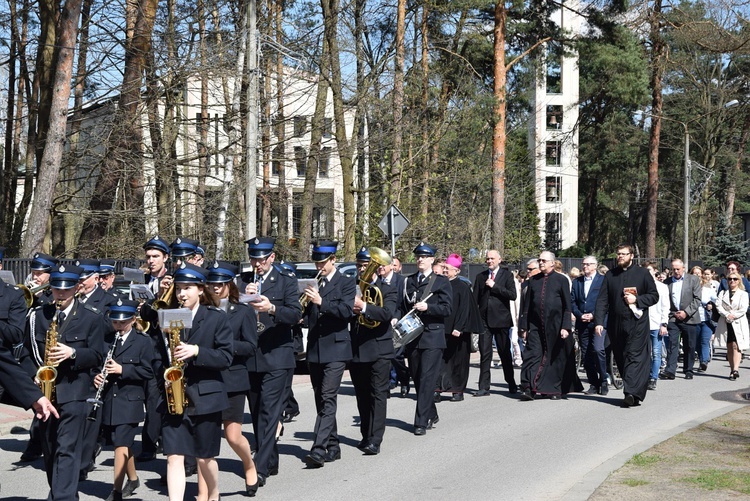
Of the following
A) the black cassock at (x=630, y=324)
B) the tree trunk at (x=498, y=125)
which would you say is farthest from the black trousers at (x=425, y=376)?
the tree trunk at (x=498, y=125)

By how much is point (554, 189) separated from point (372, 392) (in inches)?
2464

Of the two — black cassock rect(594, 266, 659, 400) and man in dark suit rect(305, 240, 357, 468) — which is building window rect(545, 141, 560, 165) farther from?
man in dark suit rect(305, 240, 357, 468)

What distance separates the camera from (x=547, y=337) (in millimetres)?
13734

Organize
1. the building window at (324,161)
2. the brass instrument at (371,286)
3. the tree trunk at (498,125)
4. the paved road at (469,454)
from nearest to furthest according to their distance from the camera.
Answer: the paved road at (469,454), the brass instrument at (371,286), the building window at (324,161), the tree trunk at (498,125)

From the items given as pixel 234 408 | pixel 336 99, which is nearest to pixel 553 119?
pixel 336 99

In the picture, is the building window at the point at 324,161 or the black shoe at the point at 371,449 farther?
the building window at the point at 324,161

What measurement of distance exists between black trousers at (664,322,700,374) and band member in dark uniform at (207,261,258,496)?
1059cm

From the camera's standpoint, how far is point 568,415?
12578mm

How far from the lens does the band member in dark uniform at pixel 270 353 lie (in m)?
8.45

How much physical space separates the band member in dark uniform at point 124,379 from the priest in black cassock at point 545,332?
7.16m

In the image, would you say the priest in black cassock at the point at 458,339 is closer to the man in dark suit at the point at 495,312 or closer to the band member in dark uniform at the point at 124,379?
the man in dark suit at the point at 495,312

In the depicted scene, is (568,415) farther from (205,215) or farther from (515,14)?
(515,14)

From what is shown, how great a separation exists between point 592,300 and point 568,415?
2644mm

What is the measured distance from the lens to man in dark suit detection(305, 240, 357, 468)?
909 centimetres
